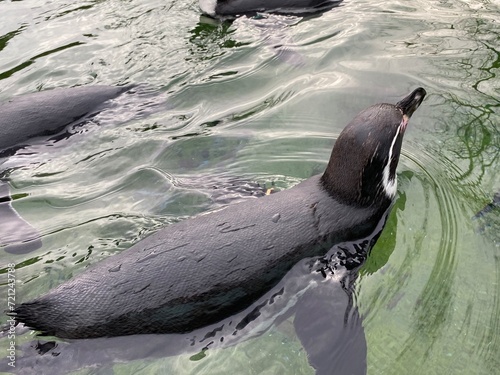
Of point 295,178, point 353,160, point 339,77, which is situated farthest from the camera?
point 339,77

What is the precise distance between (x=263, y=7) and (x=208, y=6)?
2.13ft

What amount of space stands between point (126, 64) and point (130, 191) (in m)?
2.22

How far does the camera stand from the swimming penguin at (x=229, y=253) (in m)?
2.90

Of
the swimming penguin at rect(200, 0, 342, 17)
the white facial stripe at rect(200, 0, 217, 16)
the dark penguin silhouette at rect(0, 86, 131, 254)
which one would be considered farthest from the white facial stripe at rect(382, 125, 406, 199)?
the white facial stripe at rect(200, 0, 217, 16)

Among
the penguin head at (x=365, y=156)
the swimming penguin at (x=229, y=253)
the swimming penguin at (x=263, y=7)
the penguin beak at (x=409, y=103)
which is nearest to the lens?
the swimming penguin at (x=229, y=253)

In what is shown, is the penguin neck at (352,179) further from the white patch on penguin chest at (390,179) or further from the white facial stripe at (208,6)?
the white facial stripe at (208,6)

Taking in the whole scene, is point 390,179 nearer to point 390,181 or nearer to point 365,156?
point 390,181

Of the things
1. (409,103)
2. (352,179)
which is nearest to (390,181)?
(352,179)

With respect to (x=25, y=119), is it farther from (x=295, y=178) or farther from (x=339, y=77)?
(x=339, y=77)

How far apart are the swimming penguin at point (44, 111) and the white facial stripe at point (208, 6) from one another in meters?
1.96

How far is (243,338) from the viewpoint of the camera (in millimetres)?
3203

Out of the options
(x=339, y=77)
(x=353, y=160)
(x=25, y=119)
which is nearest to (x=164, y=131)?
(x=25, y=119)

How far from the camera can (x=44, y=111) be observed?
17.3 ft

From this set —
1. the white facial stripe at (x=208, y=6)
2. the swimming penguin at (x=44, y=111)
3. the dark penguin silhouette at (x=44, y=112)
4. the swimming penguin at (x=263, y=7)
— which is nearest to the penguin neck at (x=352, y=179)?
the dark penguin silhouette at (x=44, y=112)
